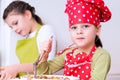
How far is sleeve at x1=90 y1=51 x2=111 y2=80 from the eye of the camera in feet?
2.25

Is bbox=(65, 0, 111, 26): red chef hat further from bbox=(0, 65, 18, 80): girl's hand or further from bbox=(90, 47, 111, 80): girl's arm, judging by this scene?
bbox=(0, 65, 18, 80): girl's hand

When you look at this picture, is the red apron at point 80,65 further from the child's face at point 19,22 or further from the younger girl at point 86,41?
the child's face at point 19,22

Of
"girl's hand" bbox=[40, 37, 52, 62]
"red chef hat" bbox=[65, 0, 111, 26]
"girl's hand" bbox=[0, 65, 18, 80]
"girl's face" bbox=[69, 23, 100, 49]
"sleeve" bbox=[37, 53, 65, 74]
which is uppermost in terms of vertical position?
"red chef hat" bbox=[65, 0, 111, 26]

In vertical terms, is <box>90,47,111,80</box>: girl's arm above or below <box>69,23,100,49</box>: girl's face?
below

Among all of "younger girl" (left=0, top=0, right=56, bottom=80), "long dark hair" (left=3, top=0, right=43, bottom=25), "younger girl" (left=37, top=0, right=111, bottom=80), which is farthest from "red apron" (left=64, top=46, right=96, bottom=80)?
"long dark hair" (left=3, top=0, right=43, bottom=25)

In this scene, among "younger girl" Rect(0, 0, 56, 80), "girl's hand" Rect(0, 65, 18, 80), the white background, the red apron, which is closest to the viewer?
"girl's hand" Rect(0, 65, 18, 80)

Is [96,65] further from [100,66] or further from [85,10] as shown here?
[85,10]

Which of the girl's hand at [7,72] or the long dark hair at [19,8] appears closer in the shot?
the girl's hand at [7,72]

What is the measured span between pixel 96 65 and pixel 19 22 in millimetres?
370

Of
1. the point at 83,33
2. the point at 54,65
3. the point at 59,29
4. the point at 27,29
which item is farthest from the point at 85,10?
the point at 59,29

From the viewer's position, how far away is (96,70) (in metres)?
0.70

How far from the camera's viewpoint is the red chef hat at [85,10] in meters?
0.73

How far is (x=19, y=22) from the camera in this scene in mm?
976

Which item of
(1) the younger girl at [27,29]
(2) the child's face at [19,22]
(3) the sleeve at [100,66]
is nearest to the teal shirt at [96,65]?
(3) the sleeve at [100,66]
